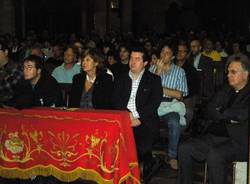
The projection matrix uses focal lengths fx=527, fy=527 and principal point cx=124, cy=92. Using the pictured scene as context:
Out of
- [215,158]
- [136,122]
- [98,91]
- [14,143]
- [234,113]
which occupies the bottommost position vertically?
[215,158]

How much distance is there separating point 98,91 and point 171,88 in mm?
1244

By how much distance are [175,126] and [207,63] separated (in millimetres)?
2514

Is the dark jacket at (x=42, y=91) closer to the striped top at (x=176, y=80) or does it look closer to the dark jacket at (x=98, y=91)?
the dark jacket at (x=98, y=91)

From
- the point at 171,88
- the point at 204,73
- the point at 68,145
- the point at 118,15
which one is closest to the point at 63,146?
the point at 68,145

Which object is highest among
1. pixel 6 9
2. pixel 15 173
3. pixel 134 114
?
pixel 6 9

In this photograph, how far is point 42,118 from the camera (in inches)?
213

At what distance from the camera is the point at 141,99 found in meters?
6.23

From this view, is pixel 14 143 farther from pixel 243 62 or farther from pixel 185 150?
pixel 243 62

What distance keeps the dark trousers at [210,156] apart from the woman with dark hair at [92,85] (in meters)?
1.26

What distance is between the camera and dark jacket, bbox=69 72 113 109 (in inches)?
252

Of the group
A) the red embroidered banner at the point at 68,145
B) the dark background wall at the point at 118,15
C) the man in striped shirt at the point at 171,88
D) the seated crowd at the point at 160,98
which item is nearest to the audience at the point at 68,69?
the seated crowd at the point at 160,98

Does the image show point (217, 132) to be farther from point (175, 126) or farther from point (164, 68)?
point (164, 68)

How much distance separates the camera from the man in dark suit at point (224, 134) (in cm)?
547

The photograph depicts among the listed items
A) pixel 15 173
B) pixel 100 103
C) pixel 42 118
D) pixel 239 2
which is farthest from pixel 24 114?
pixel 239 2
